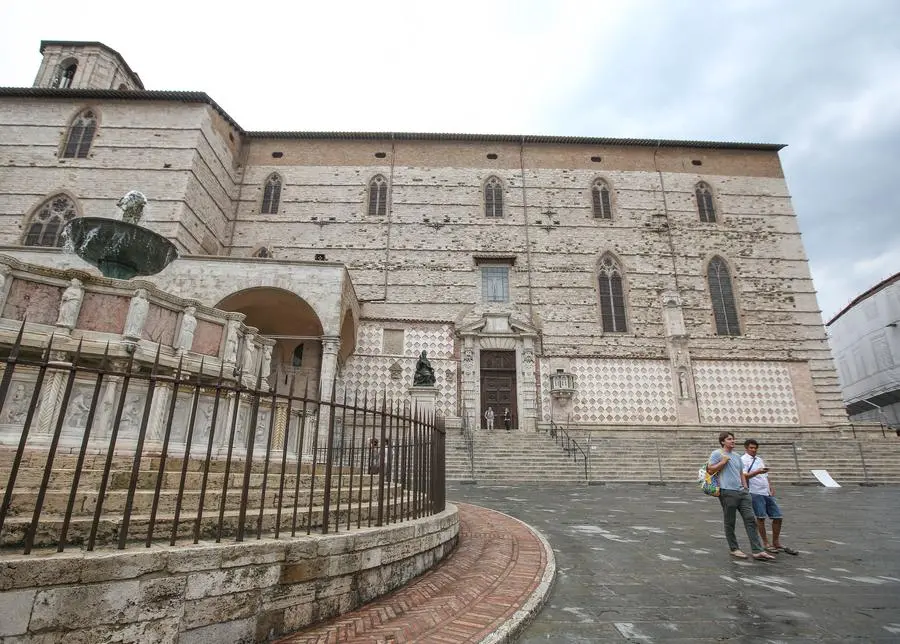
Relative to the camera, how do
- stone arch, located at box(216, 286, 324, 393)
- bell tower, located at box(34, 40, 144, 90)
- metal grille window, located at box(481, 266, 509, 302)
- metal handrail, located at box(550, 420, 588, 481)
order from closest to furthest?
metal handrail, located at box(550, 420, 588, 481) < stone arch, located at box(216, 286, 324, 393) < metal grille window, located at box(481, 266, 509, 302) < bell tower, located at box(34, 40, 144, 90)

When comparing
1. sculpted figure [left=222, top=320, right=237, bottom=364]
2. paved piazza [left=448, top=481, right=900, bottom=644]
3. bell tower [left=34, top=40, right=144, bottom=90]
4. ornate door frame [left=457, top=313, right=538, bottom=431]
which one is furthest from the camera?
bell tower [left=34, top=40, right=144, bottom=90]

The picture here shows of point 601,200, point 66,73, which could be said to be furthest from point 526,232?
point 66,73

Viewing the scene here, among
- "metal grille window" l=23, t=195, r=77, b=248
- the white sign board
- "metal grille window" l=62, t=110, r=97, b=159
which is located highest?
"metal grille window" l=62, t=110, r=97, b=159

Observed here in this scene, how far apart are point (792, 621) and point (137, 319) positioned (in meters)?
6.84

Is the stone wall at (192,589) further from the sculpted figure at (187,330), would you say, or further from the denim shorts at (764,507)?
the sculpted figure at (187,330)

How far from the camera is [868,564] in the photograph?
13.3ft

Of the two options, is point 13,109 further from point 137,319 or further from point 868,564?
point 868,564

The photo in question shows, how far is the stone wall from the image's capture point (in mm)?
1912

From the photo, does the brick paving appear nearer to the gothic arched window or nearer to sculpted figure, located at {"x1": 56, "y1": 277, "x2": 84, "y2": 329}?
sculpted figure, located at {"x1": 56, "y1": 277, "x2": 84, "y2": 329}

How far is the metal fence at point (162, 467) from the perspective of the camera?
7.59ft

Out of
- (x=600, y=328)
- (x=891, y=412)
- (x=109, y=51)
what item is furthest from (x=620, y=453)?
(x=109, y=51)

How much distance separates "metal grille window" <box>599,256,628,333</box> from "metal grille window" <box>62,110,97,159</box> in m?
20.7

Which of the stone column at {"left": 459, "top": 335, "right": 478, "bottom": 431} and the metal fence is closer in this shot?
the metal fence

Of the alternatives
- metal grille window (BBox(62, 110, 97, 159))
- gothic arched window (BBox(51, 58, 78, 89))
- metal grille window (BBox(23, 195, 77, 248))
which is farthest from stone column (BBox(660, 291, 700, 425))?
gothic arched window (BBox(51, 58, 78, 89))
